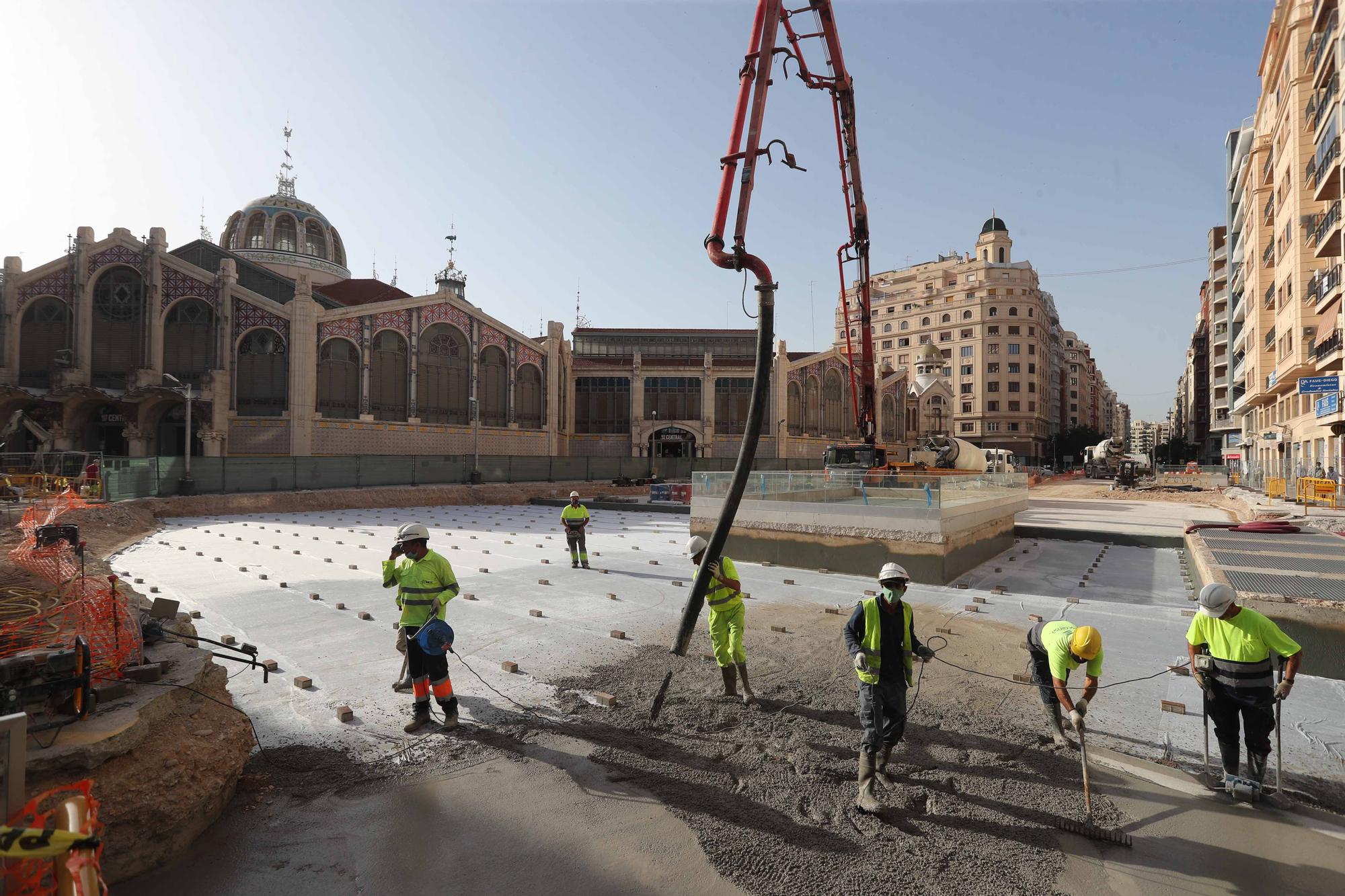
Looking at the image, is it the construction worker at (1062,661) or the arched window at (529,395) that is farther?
the arched window at (529,395)

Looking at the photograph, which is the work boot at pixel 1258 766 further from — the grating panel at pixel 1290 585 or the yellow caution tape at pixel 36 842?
the yellow caution tape at pixel 36 842

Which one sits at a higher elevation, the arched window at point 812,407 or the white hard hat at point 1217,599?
the arched window at point 812,407

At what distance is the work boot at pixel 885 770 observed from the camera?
5.00 metres

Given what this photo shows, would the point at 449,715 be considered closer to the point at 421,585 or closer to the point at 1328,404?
the point at 421,585

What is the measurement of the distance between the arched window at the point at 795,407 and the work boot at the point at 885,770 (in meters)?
48.6

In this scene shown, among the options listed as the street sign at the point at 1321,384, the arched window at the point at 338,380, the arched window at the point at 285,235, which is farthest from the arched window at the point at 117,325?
the street sign at the point at 1321,384

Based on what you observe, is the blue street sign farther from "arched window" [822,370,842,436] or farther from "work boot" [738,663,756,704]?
"arched window" [822,370,842,436]

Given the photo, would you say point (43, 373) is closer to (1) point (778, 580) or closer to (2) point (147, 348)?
(2) point (147, 348)

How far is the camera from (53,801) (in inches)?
141

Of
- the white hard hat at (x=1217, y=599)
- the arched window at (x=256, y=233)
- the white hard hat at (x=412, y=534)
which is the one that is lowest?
the white hard hat at (x=1217, y=599)

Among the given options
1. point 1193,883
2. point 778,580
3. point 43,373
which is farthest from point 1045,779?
point 43,373

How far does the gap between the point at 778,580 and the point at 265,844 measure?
32.8 feet

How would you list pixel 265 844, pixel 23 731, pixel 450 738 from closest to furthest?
pixel 23 731 → pixel 265 844 → pixel 450 738

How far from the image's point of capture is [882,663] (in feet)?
16.4
